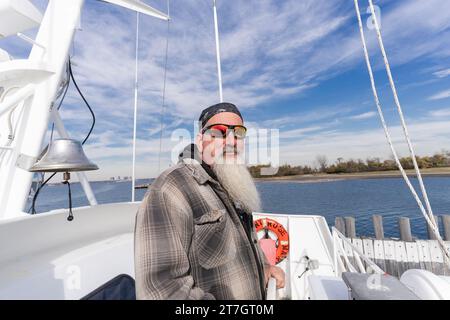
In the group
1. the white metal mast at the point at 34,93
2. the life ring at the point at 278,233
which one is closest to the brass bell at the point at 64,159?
the white metal mast at the point at 34,93

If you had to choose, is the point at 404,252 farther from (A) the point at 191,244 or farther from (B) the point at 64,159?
(B) the point at 64,159

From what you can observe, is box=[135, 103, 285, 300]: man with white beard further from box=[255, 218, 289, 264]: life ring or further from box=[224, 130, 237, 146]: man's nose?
box=[255, 218, 289, 264]: life ring

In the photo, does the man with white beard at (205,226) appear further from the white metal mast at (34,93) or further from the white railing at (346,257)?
the white metal mast at (34,93)

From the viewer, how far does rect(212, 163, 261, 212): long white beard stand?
139cm

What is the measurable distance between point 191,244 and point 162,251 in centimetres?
17

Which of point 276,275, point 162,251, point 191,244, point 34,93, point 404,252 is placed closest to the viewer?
point 162,251

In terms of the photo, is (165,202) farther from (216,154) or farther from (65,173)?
(65,173)

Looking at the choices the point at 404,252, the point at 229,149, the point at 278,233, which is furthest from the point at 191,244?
the point at 404,252

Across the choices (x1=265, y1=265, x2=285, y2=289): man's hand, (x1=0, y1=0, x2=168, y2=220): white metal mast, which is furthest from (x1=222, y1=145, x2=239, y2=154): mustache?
(x1=0, y1=0, x2=168, y2=220): white metal mast

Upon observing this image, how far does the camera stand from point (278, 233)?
3938mm

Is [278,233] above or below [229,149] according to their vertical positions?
below

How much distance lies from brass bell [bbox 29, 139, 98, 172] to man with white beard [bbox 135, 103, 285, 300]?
0.86 m

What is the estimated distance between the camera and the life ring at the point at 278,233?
3766 millimetres

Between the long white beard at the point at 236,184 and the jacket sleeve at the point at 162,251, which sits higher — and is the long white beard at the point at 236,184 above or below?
A: above
